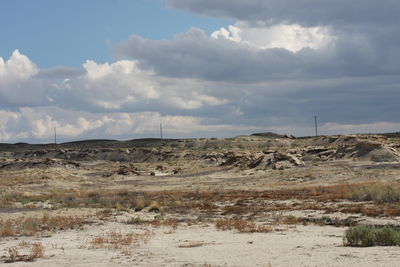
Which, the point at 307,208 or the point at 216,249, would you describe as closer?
the point at 216,249

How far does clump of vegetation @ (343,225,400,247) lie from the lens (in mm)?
14523

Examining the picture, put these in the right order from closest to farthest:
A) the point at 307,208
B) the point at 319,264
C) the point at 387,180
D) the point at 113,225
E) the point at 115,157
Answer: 1. the point at 319,264
2. the point at 113,225
3. the point at 307,208
4. the point at 387,180
5. the point at 115,157

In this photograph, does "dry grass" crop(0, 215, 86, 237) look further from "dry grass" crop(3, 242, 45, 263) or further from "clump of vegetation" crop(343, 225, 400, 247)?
"clump of vegetation" crop(343, 225, 400, 247)

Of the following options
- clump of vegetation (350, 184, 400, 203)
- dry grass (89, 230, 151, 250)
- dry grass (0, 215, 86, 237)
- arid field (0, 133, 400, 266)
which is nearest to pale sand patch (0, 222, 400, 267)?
arid field (0, 133, 400, 266)

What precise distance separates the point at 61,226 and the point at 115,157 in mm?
118743

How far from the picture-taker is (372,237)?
14711 mm

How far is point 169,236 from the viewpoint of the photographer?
19.8 meters

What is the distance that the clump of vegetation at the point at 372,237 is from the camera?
47.6 feet

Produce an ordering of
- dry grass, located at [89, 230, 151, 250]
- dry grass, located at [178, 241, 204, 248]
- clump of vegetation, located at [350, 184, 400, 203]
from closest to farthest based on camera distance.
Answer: dry grass, located at [178, 241, 204, 248] → dry grass, located at [89, 230, 151, 250] → clump of vegetation, located at [350, 184, 400, 203]

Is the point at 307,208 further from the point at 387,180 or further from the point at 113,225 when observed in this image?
the point at 387,180

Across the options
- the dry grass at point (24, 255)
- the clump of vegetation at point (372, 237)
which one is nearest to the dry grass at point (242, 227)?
the clump of vegetation at point (372, 237)

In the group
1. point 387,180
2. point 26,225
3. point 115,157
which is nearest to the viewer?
point 26,225

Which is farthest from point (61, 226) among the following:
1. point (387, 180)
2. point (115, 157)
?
point (115, 157)

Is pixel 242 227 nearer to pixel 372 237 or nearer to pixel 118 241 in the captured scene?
pixel 118 241
